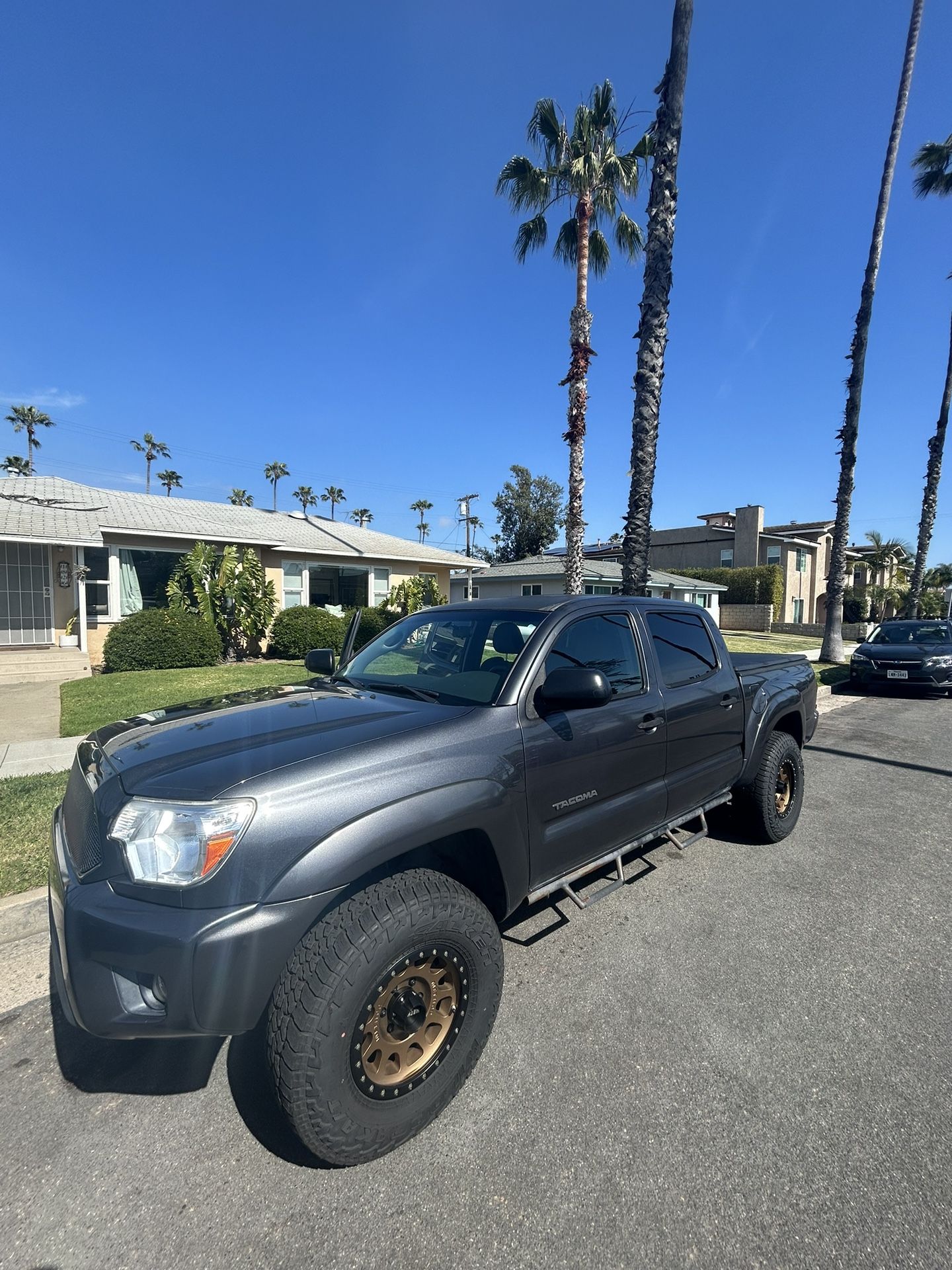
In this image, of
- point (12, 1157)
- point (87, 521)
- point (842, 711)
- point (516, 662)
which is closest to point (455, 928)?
point (516, 662)

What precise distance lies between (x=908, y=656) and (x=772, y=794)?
31.0 ft

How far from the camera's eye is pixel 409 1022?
81.6 inches

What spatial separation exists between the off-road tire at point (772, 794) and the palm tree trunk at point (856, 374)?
14.4 meters

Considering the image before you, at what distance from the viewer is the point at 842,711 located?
10.4m

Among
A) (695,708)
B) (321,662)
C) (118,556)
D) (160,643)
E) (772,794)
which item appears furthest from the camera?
(118,556)

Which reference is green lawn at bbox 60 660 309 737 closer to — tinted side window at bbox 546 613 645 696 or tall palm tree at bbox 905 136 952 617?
tinted side window at bbox 546 613 645 696

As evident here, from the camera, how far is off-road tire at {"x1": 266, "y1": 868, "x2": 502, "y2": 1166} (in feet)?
5.90

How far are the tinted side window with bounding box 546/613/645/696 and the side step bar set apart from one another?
0.81 metres

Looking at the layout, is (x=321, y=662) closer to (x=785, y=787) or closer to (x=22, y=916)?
(x=22, y=916)

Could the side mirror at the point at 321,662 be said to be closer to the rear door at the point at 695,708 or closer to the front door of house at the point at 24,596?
the rear door at the point at 695,708

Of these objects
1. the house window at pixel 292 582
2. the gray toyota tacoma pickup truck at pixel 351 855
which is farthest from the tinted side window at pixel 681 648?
the house window at pixel 292 582

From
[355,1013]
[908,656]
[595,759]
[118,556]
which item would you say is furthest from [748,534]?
[355,1013]

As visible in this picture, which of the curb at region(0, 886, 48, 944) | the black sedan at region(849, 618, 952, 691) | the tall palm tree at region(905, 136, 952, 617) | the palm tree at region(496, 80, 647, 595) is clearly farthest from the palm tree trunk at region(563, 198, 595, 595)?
the tall palm tree at region(905, 136, 952, 617)

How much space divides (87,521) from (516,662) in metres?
Result: 15.1
